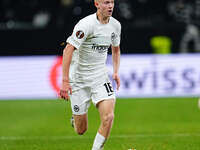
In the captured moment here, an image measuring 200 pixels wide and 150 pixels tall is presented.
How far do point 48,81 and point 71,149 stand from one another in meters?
8.46

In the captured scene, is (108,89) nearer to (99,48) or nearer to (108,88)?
(108,88)

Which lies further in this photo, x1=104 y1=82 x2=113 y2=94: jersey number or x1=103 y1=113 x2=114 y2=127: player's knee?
x1=104 y1=82 x2=113 y2=94: jersey number

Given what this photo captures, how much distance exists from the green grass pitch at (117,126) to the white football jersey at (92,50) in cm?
148

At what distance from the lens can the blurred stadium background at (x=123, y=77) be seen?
36.8ft

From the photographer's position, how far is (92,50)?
8.48 metres

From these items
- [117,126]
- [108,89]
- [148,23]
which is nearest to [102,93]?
[108,89]

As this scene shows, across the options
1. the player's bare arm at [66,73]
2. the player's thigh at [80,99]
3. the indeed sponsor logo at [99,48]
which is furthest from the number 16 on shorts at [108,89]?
the player's bare arm at [66,73]

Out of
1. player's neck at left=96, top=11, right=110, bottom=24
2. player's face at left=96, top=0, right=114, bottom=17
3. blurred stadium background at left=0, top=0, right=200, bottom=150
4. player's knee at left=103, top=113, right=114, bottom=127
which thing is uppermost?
player's face at left=96, top=0, right=114, bottom=17

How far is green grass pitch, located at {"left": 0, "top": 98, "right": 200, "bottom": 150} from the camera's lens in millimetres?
10008

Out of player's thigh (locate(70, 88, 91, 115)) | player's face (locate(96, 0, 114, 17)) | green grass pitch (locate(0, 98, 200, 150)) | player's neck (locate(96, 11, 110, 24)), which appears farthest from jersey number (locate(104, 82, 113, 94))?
green grass pitch (locate(0, 98, 200, 150))

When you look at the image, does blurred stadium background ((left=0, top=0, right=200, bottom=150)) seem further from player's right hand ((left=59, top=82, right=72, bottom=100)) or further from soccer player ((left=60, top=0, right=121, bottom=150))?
player's right hand ((left=59, top=82, right=72, bottom=100))

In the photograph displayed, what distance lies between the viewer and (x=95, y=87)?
854 centimetres

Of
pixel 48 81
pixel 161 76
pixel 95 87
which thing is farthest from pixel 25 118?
pixel 95 87

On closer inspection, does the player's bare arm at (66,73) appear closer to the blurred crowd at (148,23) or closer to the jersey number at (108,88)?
the jersey number at (108,88)
